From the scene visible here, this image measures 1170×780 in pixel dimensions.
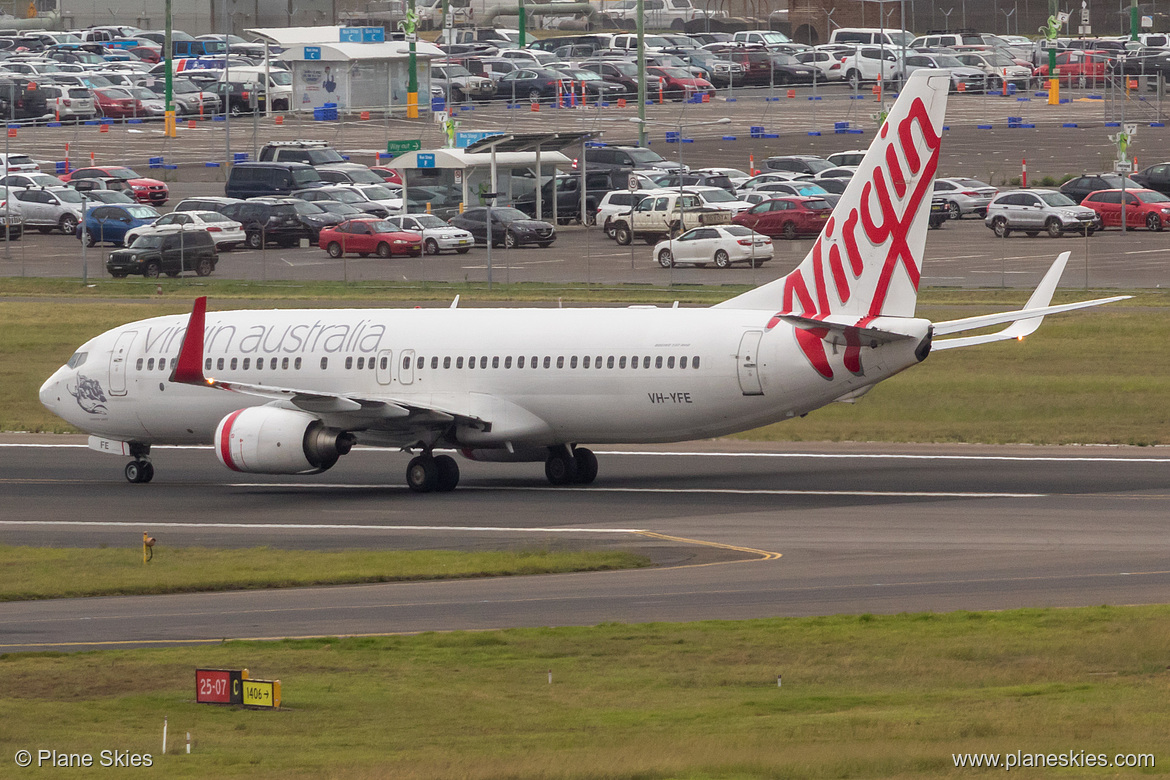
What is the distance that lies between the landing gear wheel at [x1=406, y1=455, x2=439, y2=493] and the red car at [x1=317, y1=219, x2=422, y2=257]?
137 ft

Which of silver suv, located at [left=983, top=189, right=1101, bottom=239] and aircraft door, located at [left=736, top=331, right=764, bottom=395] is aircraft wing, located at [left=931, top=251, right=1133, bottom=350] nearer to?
aircraft door, located at [left=736, top=331, right=764, bottom=395]

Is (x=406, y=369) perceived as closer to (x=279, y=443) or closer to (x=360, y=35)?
(x=279, y=443)

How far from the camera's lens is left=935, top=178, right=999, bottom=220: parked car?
84688 millimetres

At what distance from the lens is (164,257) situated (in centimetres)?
7750

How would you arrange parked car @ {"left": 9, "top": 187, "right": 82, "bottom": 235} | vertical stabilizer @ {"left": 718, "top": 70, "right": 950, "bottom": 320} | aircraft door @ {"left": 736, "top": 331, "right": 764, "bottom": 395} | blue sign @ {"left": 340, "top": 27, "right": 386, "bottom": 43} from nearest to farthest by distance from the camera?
vertical stabilizer @ {"left": 718, "top": 70, "right": 950, "bottom": 320} → aircraft door @ {"left": 736, "top": 331, "right": 764, "bottom": 395} → parked car @ {"left": 9, "top": 187, "right": 82, "bottom": 235} → blue sign @ {"left": 340, "top": 27, "right": 386, "bottom": 43}

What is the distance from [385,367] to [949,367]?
2052 cm

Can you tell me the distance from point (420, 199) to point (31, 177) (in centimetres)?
1963

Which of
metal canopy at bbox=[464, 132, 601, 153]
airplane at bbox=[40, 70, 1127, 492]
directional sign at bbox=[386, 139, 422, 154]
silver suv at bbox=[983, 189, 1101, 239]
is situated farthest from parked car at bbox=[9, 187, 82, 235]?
airplane at bbox=[40, 70, 1127, 492]

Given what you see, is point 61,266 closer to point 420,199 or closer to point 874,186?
point 420,199

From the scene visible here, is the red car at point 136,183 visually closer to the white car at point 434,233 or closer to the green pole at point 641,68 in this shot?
the white car at point 434,233

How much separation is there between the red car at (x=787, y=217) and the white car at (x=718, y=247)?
458 cm

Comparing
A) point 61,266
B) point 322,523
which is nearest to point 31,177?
point 61,266

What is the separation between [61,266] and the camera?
8100 centimetres

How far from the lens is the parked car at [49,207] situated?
8950 centimetres
